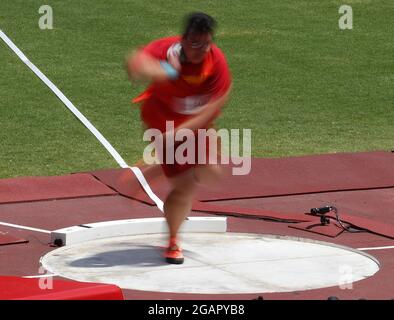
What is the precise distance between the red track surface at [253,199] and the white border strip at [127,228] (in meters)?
0.20

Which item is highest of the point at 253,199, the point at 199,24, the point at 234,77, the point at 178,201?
the point at 234,77

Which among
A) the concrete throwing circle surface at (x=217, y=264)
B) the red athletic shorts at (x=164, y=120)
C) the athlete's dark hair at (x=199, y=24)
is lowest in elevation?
the concrete throwing circle surface at (x=217, y=264)

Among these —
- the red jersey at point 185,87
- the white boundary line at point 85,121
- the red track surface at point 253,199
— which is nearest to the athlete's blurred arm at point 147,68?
the red jersey at point 185,87

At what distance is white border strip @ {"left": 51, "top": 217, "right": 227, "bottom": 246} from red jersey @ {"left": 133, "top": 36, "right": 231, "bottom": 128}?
1.36m

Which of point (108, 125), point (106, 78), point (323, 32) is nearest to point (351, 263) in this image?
point (108, 125)

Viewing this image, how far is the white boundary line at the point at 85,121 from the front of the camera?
1192 cm

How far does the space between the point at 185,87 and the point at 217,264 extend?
4.71 feet

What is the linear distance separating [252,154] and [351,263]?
12.9 ft

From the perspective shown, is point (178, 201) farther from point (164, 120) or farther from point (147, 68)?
point (147, 68)

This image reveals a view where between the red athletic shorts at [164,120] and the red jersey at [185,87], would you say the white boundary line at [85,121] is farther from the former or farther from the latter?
the red jersey at [185,87]

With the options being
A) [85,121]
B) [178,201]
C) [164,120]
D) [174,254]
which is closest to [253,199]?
[178,201]

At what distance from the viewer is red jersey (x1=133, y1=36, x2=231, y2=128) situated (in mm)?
9555

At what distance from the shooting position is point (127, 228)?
10.8m

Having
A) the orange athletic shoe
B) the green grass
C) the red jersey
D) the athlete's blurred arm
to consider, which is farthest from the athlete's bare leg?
the green grass
